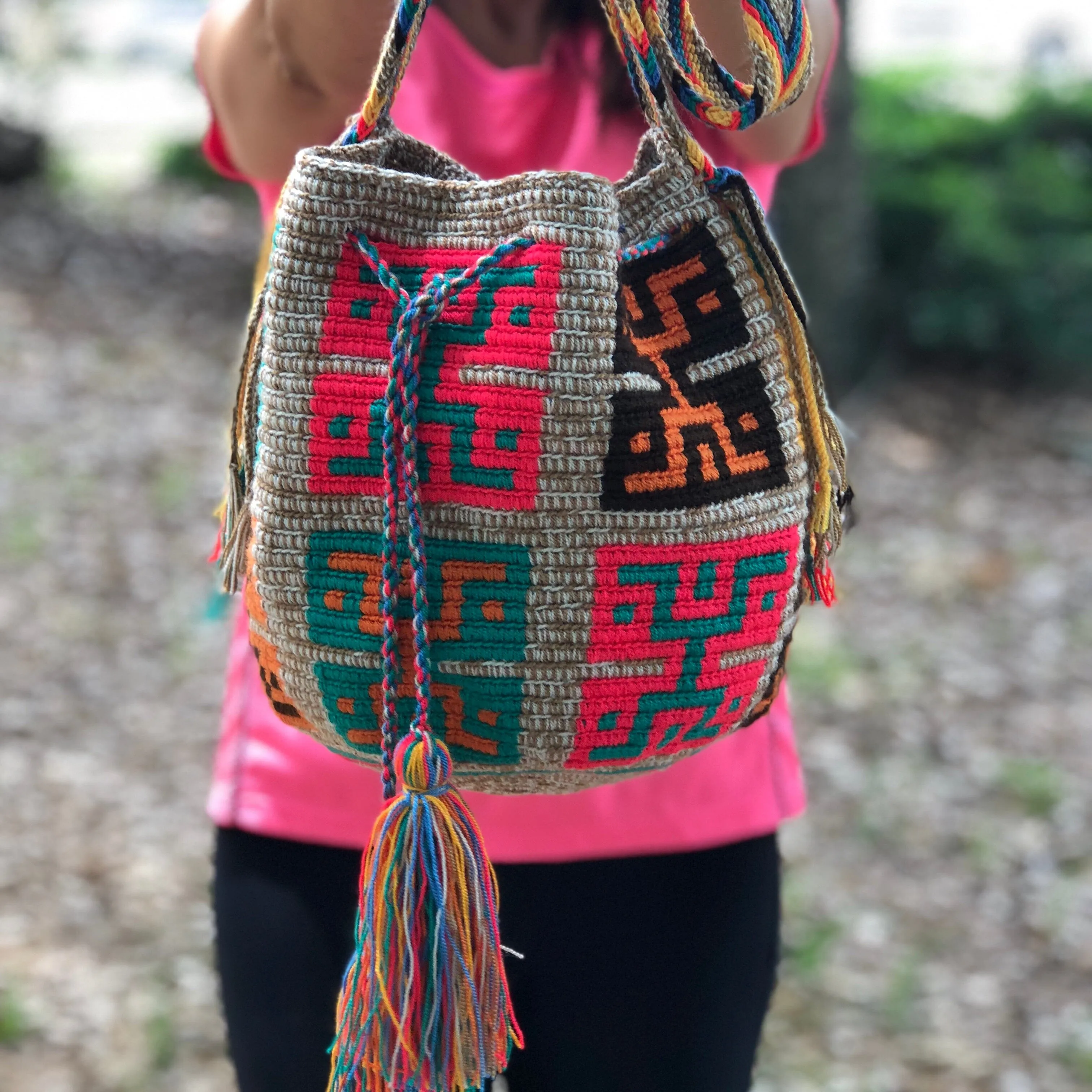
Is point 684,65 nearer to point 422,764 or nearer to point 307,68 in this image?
point 307,68

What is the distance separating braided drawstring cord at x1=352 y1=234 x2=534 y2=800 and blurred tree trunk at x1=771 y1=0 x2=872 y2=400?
3.23m

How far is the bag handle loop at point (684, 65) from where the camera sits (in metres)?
0.95

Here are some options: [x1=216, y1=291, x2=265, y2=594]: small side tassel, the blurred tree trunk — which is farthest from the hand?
the blurred tree trunk

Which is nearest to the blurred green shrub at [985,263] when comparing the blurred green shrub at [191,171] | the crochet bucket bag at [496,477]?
the blurred green shrub at [191,171]

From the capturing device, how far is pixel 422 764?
0.91m

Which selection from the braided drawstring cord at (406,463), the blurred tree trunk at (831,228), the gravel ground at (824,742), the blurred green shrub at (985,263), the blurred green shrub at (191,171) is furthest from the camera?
the blurred green shrub at (191,171)

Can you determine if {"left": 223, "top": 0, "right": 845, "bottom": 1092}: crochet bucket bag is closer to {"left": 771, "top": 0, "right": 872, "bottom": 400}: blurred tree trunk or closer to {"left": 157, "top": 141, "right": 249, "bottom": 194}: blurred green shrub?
{"left": 771, "top": 0, "right": 872, "bottom": 400}: blurred tree trunk

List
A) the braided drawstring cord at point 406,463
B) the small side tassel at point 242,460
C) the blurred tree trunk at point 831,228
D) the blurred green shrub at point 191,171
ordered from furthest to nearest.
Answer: the blurred green shrub at point 191,171 < the blurred tree trunk at point 831,228 < the small side tassel at point 242,460 < the braided drawstring cord at point 406,463

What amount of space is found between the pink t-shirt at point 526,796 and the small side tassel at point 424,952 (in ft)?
0.70

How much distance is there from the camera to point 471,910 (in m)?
0.96

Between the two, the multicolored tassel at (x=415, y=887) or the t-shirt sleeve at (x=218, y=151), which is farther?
the t-shirt sleeve at (x=218, y=151)

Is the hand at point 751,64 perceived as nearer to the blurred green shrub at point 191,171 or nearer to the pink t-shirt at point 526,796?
the pink t-shirt at point 526,796

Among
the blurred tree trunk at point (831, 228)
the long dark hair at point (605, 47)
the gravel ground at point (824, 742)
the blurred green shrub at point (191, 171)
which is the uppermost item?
the blurred green shrub at point (191, 171)

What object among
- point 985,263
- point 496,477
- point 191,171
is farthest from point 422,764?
point 191,171
